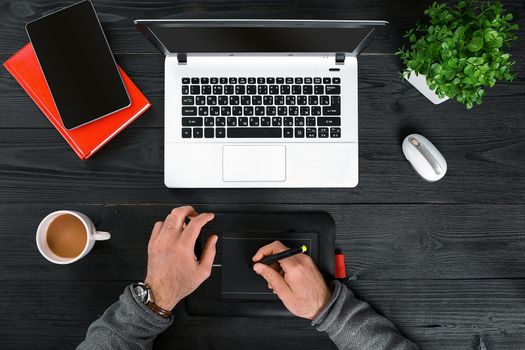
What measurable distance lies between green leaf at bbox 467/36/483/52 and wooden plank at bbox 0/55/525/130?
0.22 meters

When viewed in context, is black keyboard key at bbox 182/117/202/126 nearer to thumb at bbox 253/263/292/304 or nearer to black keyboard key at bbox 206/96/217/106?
black keyboard key at bbox 206/96/217/106

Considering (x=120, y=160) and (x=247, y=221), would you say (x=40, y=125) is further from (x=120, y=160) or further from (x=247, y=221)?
(x=247, y=221)

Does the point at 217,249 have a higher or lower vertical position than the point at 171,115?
lower

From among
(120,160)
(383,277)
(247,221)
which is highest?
(120,160)

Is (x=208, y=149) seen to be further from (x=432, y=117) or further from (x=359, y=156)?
(x=432, y=117)

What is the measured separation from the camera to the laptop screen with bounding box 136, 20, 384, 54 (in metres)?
0.77

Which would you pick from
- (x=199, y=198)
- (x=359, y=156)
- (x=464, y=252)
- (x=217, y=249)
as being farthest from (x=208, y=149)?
(x=464, y=252)

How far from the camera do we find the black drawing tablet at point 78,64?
0.93m

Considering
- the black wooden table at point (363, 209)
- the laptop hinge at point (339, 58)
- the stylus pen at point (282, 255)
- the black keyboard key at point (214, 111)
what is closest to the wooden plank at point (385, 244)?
the black wooden table at point (363, 209)

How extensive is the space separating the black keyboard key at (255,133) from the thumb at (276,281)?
0.29 meters

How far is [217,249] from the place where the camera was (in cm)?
95

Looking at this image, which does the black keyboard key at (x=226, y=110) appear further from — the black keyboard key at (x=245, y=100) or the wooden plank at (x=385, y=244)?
the wooden plank at (x=385, y=244)

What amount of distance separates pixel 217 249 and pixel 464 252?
57 cm

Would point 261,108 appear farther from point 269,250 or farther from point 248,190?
point 269,250
